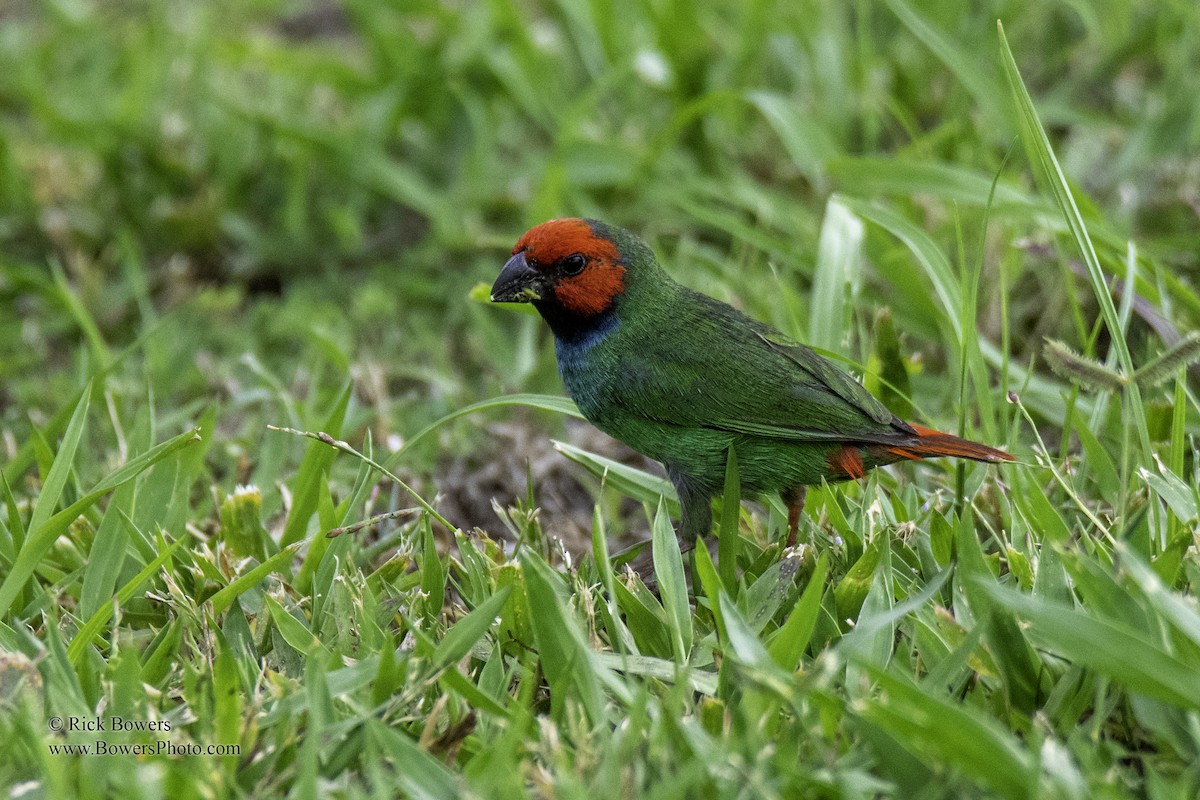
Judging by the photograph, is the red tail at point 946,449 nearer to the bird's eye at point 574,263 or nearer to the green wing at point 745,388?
the green wing at point 745,388

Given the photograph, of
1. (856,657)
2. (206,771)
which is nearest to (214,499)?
(206,771)

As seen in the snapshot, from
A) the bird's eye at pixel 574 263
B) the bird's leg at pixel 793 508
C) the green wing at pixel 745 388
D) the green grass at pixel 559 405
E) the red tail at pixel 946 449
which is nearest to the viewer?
the green grass at pixel 559 405

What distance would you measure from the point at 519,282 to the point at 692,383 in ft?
1.63

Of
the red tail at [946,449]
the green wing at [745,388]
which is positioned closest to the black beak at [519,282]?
the green wing at [745,388]

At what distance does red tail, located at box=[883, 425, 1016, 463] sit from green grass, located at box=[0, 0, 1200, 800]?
0.12m

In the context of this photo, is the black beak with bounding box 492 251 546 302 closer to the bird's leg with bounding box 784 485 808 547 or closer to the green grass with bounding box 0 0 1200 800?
the green grass with bounding box 0 0 1200 800

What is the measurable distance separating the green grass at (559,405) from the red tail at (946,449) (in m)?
0.12

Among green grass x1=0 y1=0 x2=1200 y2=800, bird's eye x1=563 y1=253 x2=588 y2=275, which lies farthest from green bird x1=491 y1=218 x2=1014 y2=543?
green grass x1=0 y1=0 x2=1200 y2=800

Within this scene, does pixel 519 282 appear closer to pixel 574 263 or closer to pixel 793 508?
pixel 574 263

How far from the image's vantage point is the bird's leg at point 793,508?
2836 millimetres

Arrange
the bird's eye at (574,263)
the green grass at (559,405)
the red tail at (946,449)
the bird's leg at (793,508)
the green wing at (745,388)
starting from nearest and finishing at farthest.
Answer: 1. the green grass at (559,405)
2. the red tail at (946,449)
3. the green wing at (745,388)
4. the bird's leg at (793,508)
5. the bird's eye at (574,263)

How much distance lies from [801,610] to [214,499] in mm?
1603

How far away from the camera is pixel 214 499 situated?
3.12 meters

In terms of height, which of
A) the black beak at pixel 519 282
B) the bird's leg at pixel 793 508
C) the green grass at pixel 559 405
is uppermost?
the black beak at pixel 519 282
